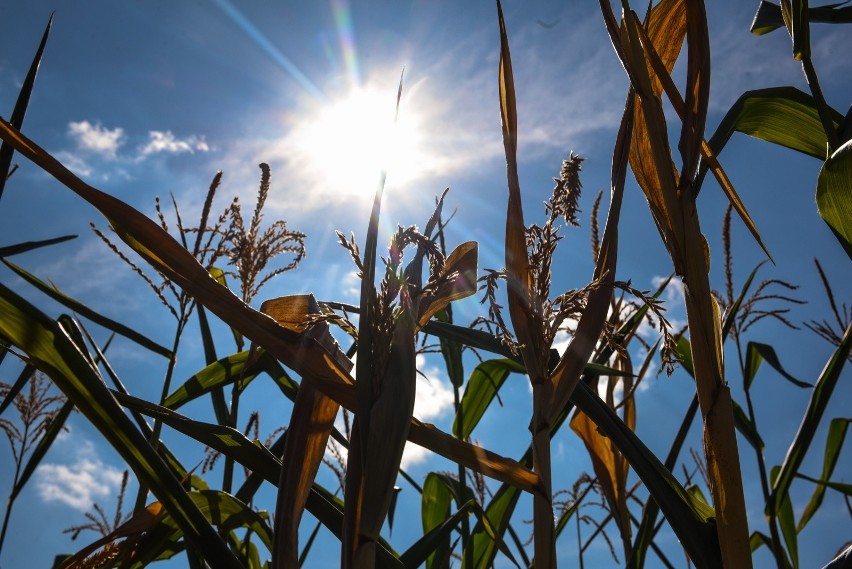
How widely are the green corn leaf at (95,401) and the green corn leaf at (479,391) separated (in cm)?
112

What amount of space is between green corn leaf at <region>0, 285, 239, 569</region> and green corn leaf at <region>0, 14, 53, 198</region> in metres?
0.34

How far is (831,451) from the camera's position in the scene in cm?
197

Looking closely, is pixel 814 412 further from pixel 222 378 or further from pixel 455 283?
pixel 222 378

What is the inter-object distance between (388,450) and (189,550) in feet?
2.48

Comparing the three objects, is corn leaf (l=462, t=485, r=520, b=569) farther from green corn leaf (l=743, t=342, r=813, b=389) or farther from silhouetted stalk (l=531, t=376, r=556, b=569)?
green corn leaf (l=743, t=342, r=813, b=389)

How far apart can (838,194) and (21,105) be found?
1.08 metres

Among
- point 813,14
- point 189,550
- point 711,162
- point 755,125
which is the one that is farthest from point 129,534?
point 813,14

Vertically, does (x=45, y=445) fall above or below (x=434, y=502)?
below

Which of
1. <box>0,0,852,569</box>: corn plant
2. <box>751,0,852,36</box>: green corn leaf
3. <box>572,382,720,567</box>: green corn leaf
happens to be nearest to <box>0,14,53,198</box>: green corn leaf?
<box>0,0,852,569</box>: corn plant

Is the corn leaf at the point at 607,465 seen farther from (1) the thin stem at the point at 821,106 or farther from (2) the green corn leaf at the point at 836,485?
(2) the green corn leaf at the point at 836,485

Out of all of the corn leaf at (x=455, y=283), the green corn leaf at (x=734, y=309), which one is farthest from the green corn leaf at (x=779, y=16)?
the corn leaf at (x=455, y=283)

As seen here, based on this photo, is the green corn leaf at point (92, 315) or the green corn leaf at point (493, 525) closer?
the green corn leaf at point (493, 525)

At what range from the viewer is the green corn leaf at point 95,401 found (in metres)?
0.56

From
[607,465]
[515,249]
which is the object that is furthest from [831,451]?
[515,249]
